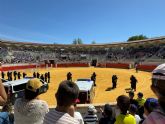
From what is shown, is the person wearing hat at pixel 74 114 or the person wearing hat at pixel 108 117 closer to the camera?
the person wearing hat at pixel 74 114

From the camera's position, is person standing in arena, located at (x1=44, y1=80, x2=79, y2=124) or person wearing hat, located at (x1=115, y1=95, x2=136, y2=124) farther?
person wearing hat, located at (x1=115, y1=95, x2=136, y2=124)

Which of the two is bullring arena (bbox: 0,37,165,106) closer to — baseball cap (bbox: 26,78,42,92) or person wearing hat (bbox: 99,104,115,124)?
person wearing hat (bbox: 99,104,115,124)

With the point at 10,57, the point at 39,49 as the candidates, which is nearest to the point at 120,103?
the point at 10,57

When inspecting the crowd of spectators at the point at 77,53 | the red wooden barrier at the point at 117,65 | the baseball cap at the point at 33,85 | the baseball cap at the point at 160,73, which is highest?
the baseball cap at the point at 160,73

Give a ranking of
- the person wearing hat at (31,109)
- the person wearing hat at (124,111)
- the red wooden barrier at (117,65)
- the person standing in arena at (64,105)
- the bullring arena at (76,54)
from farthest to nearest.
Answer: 1. the bullring arena at (76,54)
2. the red wooden barrier at (117,65)
3. the person wearing hat at (124,111)
4. the person wearing hat at (31,109)
5. the person standing in arena at (64,105)

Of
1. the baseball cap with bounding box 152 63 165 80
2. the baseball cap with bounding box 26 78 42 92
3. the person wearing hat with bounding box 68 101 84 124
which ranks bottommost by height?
the person wearing hat with bounding box 68 101 84 124

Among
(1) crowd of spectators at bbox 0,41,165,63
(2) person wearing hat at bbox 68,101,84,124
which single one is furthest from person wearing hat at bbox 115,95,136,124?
(1) crowd of spectators at bbox 0,41,165,63

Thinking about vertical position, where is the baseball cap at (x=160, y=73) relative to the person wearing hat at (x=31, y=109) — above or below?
above

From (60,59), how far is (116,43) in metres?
15.4

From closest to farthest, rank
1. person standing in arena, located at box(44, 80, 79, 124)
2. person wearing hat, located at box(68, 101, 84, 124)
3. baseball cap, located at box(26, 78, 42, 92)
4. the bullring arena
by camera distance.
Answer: person standing in arena, located at box(44, 80, 79, 124)
person wearing hat, located at box(68, 101, 84, 124)
baseball cap, located at box(26, 78, 42, 92)
the bullring arena

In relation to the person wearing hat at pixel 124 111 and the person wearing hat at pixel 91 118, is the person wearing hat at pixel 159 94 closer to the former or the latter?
the person wearing hat at pixel 124 111

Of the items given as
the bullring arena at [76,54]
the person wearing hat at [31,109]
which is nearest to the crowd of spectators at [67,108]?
the person wearing hat at [31,109]

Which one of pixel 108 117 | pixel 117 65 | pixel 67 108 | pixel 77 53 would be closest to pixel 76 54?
pixel 77 53

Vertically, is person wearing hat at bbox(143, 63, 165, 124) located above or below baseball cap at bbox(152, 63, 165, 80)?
below
